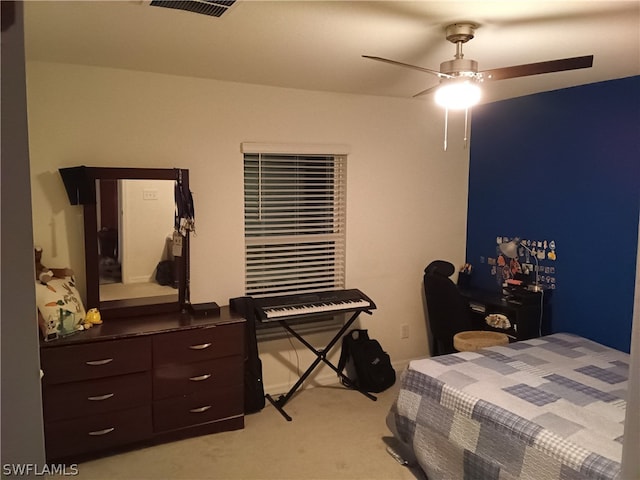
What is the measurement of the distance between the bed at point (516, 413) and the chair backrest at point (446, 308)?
2.02ft

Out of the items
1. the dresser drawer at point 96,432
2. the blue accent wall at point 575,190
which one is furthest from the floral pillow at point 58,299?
the blue accent wall at point 575,190

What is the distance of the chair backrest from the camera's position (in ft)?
13.0

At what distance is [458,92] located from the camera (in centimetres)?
239

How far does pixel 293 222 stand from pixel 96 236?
1483 millimetres

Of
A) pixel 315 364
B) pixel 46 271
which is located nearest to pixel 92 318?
pixel 46 271

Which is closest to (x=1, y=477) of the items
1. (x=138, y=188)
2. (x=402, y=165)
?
(x=138, y=188)

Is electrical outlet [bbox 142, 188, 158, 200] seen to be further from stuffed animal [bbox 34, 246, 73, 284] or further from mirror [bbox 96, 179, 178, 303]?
stuffed animal [bbox 34, 246, 73, 284]

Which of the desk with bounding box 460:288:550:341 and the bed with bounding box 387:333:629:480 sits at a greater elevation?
the desk with bounding box 460:288:550:341

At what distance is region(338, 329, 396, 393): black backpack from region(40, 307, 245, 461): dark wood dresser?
3.48ft

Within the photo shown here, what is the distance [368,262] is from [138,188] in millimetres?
1951

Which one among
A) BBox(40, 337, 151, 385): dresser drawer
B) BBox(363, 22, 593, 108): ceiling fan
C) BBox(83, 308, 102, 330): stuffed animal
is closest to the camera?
BBox(363, 22, 593, 108): ceiling fan

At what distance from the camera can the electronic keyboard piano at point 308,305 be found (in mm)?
3594

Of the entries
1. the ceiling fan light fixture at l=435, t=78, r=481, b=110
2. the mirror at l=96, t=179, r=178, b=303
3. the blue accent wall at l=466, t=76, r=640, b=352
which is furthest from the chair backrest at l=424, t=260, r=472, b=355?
the mirror at l=96, t=179, r=178, b=303

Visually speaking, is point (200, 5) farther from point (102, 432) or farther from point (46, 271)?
point (102, 432)
